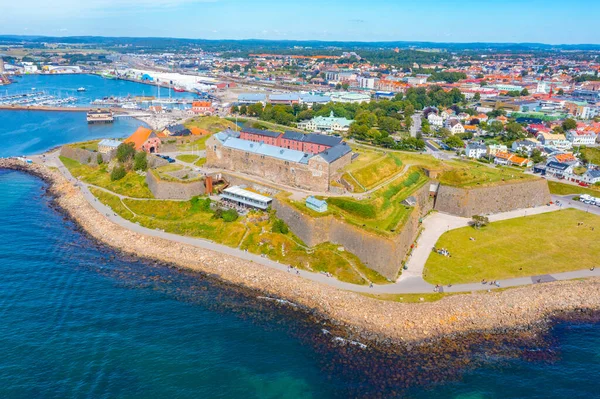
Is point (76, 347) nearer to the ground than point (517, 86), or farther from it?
nearer to the ground

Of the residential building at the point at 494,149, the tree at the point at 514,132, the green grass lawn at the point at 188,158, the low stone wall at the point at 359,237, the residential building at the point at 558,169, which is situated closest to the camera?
the low stone wall at the point at 359,237

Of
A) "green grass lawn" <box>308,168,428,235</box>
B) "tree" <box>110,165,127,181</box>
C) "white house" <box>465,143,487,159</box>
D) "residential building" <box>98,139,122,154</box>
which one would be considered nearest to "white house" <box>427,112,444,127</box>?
"white house" <box>465,143,487,159</box>

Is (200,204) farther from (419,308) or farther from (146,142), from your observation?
(419,308)

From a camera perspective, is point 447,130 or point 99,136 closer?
point 447,130

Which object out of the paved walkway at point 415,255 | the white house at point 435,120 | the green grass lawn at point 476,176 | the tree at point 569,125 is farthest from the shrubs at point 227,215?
the tree at point 569,125

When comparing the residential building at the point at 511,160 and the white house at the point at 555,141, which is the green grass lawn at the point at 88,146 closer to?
the residential building at the point at 511,160

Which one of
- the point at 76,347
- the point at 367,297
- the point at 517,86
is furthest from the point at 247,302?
the point at 517,86

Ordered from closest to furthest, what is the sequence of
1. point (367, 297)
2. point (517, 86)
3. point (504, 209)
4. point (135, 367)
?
point (135, 367) → point (367, 297) → point (504, 209) → point (517, 86)

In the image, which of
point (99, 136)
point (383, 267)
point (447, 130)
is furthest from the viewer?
point (99, 136)

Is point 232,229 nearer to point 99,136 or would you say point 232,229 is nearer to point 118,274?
point 118,274
